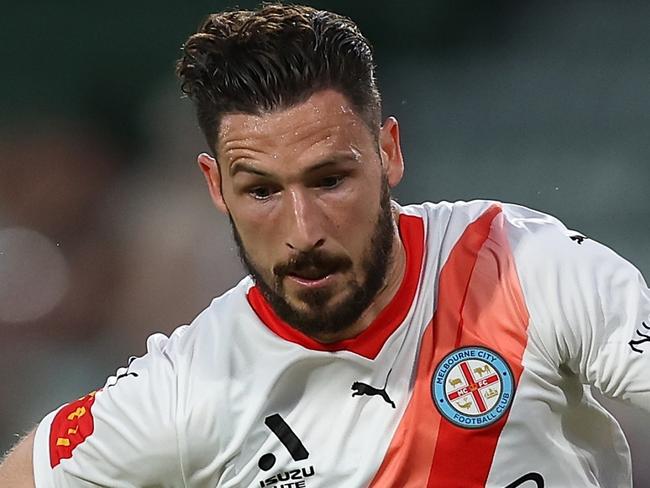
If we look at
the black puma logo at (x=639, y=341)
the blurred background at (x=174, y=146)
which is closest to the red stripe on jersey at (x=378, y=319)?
the black puma logo at (x=639, y=341)

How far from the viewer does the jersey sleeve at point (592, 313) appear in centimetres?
163

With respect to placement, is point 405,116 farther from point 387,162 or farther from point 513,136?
point 387,162

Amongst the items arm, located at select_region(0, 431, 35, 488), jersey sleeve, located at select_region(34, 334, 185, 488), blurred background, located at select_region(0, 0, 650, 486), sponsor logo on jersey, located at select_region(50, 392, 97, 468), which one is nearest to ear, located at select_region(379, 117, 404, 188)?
jersey sleeve, located at select_region(34, 334, 185, 488)

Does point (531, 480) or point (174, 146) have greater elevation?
point (531, 480)

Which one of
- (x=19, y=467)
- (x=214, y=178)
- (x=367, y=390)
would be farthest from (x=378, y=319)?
(x=19, y=467)

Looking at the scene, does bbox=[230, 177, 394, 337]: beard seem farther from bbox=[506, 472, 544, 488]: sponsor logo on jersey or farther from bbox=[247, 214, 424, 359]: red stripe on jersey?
bbox=[506, 472, 544, 488]: sponsor logo on jersey

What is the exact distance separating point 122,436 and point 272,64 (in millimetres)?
581

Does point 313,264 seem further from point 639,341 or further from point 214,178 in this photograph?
point 639,341

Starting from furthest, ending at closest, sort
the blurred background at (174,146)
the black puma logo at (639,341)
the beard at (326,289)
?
the blurred background at (174,146) < the beard at (326,289) < the black puma logo at (639,341)

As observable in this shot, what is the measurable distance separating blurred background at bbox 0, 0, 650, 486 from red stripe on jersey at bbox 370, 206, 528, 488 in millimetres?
1833

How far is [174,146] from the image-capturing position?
3.90m

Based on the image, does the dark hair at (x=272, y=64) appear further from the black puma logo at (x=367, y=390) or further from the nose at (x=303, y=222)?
the black puma logo at (x=367, y=390)

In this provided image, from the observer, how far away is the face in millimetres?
1701

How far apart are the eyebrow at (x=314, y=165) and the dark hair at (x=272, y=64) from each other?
0.08 m
